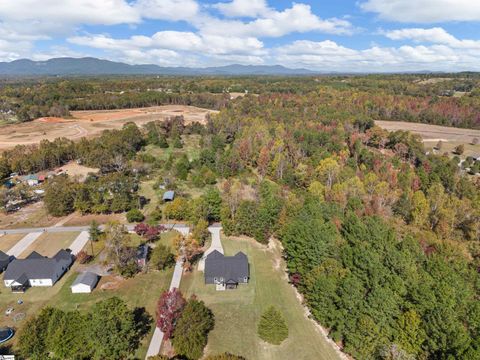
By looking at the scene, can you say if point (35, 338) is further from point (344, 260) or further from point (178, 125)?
point (178, 125)

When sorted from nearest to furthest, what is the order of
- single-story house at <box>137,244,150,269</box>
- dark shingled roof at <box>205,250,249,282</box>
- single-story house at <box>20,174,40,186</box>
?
dark shingled roof at <box>205,250,249,282</box>, single-story house at <box>137,244,150,269</box>, single-story house at <box>20,174,40,186</box>

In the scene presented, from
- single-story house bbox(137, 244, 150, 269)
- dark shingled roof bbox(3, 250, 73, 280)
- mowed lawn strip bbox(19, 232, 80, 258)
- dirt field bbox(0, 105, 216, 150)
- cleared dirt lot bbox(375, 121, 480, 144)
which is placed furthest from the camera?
cleared dirt lot bbox(375, 121, 480, 144)

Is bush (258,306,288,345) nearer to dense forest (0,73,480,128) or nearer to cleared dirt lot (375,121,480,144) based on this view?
dense forest (0,73,480,128)

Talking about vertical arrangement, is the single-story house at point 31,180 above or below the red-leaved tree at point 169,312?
below

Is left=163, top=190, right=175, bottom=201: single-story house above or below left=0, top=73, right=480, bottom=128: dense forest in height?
below

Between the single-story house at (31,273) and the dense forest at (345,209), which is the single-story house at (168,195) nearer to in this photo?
the dense forest at (345,209)

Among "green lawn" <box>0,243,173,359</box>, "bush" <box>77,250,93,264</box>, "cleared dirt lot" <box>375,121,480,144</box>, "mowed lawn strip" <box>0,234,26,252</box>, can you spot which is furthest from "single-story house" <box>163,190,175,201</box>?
"cleared dirt lot" <box>375,121,480,144</box>

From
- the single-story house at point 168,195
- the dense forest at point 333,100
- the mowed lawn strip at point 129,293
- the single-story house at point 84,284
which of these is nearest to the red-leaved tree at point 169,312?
the mowed lawn strip at point 129,293
